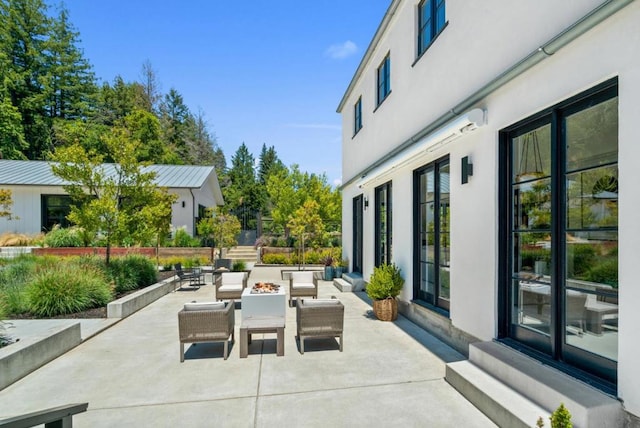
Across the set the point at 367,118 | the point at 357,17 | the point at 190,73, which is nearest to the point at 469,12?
the point at 367,118

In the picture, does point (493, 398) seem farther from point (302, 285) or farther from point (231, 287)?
point (231, 287)

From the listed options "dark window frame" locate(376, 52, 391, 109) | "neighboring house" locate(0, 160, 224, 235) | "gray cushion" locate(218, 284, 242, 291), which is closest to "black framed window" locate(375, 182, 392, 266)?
"dark window frame" locate(376, 52, 391, 109)

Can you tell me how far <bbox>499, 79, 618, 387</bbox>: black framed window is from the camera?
123 inches

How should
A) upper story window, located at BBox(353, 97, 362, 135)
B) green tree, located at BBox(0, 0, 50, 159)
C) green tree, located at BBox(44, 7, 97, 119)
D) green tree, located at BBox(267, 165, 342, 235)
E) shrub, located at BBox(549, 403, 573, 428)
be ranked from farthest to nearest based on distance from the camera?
green tree, located at BBox(44, 7, 97, 119) < green tree, located at BBox(0, 0, 50, 159) < green tree, located at BBox(267, 165, 342, 235) < upper story window, located at BBox(353, 97, 362, 135) < shrub, located at BBox(549, 403, 573, 428)

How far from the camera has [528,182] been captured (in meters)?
4.11

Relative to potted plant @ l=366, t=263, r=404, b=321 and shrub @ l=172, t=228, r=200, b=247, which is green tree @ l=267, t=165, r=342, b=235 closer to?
shrub @ l=172, t=228, r=200, b=247

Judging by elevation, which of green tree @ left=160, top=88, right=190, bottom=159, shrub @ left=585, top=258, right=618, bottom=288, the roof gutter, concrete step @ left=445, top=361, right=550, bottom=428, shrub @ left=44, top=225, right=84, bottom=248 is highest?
green tree @ left=160, top=88, right=190, bottom=159

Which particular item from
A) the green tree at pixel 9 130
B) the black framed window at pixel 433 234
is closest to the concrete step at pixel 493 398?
the black framed window at pixel 433 234

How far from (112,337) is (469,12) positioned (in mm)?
7798

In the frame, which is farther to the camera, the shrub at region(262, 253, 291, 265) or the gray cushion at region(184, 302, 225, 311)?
the shrub at region(262, 253, 291, 265)

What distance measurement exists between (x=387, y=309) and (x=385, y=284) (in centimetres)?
51

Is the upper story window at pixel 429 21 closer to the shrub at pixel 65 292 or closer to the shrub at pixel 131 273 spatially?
→ the shrub at pixel 65 292

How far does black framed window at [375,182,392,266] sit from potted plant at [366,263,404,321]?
1.59 metres

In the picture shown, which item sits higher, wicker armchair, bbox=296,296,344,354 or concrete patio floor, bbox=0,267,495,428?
wicker armchair, bbox=296,296,344,354
